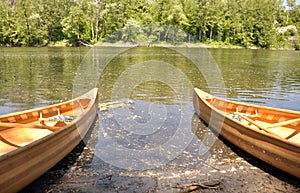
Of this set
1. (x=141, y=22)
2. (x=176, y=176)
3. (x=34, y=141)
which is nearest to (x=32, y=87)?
(x=34, y=141)

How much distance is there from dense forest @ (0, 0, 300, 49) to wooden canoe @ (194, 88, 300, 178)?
177 ft

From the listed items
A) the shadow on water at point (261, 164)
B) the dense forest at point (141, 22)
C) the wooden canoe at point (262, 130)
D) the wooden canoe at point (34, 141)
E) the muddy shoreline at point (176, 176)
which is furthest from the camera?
the dense forest at point (141, 22)

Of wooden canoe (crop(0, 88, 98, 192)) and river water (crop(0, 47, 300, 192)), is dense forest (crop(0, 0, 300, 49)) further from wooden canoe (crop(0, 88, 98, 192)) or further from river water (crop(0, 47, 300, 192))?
wooden canoe (crop(0, 88, 98, 192))

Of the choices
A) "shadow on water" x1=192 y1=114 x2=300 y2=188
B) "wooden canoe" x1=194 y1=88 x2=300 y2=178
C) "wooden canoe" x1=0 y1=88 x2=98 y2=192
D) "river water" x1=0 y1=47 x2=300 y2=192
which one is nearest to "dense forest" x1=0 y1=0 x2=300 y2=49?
"river water" x1=0 y1=47 x2=300 y2=192

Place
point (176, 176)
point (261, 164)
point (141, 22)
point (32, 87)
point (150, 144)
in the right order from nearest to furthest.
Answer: point (176, 176) → point (261, 164) → point (150, 144) → point (32, 87) → point (141, 22)

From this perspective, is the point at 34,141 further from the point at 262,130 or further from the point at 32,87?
the point at 32,87

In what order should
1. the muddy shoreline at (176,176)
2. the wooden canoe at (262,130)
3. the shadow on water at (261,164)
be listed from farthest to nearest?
1. the shadow on water at (261,164)
2. the wooden canoe at (262,130)
3. the muddy shoreline at (176,176)

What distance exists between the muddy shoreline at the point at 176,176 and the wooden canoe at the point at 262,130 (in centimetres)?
40

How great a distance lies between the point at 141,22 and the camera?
73125 millimetres

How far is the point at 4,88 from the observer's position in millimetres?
16969

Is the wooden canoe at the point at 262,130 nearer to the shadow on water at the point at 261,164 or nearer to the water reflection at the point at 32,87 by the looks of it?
the shadow on water at the point at 261,164

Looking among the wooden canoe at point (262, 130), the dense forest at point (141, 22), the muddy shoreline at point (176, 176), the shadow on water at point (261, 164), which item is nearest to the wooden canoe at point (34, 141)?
the muddy shoreline at point (176, 176)

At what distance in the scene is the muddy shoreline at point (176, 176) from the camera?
19.6 feet

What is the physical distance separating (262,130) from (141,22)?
68752 millimetres
